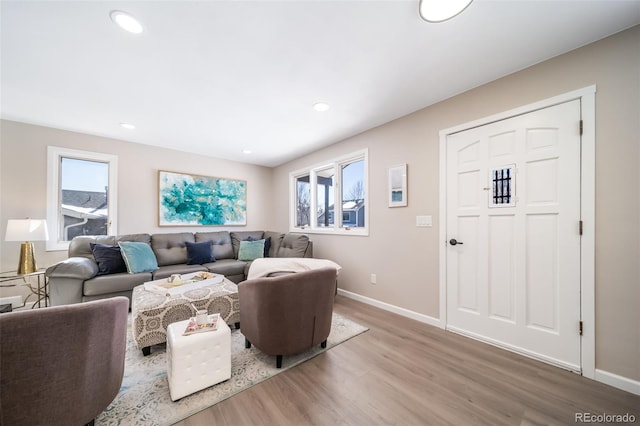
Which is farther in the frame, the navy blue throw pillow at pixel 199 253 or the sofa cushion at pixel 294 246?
the sofa cushion at pixel 294 246

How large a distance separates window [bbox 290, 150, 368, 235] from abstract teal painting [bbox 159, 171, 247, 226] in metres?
1.18

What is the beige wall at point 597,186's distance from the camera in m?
1.55

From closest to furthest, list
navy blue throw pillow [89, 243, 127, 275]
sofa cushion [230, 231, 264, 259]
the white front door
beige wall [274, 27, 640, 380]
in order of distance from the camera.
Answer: beige wall [274, 27, 640, 380] → the white front door → navy blue throw pillow [89, 243, 127, 275] → sofa cushion [230, 231, 264, 259]

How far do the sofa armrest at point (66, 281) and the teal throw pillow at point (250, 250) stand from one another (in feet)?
6.28

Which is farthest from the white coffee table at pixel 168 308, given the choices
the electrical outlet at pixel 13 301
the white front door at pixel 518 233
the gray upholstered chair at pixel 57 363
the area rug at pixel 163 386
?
the white front door at pixel 518 233

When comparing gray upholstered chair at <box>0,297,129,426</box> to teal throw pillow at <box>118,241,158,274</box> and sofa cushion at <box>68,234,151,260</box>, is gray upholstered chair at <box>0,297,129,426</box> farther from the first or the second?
sofa cushion at <box>68,234,151,260</box>

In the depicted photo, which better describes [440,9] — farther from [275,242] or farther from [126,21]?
[275,242]

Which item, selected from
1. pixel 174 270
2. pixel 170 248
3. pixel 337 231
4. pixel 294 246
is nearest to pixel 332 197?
pixel 337 231

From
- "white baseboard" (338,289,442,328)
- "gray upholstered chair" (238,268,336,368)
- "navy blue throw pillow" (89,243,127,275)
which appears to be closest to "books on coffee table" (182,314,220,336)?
"gray upholstered chair" (238,268,336,368)

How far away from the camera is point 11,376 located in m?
0.94

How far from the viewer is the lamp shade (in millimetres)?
2562

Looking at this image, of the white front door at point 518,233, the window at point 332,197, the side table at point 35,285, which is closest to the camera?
the white front door at point 518,233

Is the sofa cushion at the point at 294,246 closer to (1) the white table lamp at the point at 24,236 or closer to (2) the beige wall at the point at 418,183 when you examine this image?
(2) the beige wall at the point at 418,183

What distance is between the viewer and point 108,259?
291 centimetres
